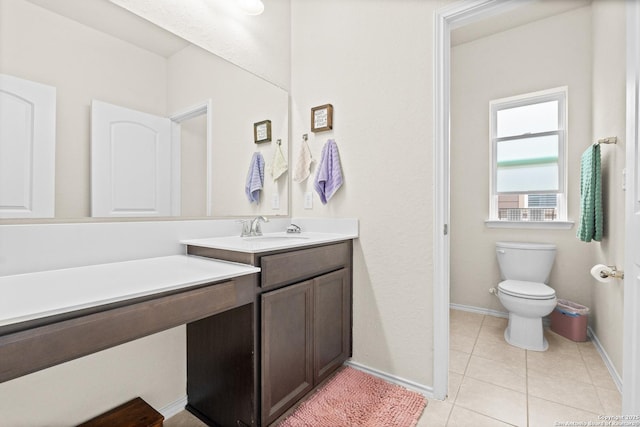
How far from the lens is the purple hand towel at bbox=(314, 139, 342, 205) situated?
1855mm

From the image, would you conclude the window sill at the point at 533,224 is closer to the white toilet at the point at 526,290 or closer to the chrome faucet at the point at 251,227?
the white toilet at the point at 526,290

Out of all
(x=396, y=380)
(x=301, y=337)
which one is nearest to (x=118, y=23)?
(x=301, y=337)

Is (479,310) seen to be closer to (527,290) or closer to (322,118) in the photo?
(527,290)

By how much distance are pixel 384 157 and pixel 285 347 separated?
1.14m

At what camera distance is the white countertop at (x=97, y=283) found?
2.27 feet

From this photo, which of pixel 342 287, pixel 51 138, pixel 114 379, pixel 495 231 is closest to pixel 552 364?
pixel 495 231

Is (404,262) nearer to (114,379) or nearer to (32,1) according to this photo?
(114,379)

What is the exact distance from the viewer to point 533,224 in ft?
8.29

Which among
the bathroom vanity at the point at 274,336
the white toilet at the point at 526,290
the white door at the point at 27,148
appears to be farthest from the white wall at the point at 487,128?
the white door at the point at 27,148

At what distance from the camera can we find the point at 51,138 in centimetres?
107

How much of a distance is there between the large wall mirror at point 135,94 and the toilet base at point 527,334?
6.64 feet

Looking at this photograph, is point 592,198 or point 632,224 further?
point 592,198

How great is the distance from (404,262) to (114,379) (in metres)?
1.47

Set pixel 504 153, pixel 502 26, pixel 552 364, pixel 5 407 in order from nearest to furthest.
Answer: pixel 5 407 → pixel 552 364 → pixel 502 26 → pixel 504 153
